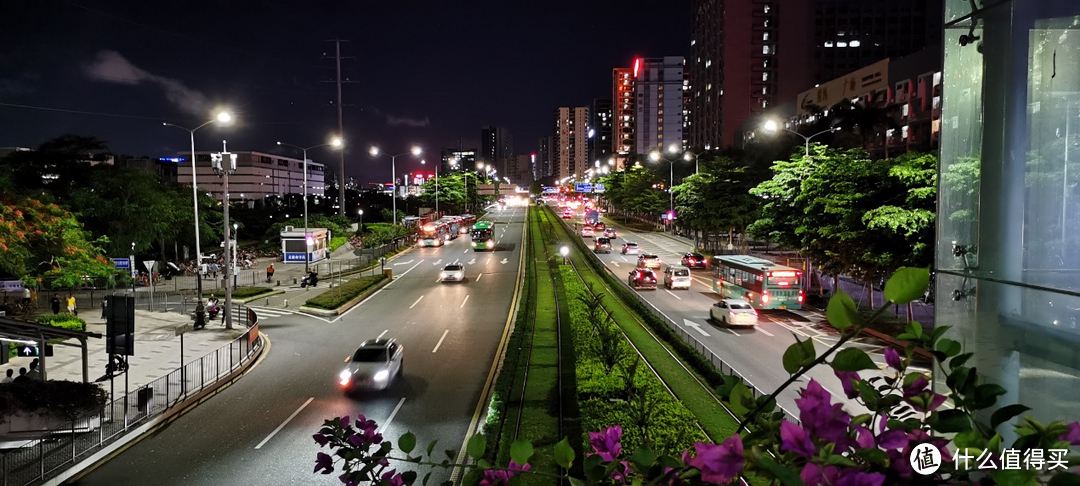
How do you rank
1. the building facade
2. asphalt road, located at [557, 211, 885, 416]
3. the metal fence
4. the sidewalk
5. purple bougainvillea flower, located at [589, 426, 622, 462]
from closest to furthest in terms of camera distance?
purple bougainvillea flower, located at [589, 426, 622, 462] < the metal fence < asphalt road, located at [557, 211, 885, 416] < the sidewalk < the building facade

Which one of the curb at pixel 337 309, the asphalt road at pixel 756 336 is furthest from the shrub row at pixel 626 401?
the curb at pixel 337 309

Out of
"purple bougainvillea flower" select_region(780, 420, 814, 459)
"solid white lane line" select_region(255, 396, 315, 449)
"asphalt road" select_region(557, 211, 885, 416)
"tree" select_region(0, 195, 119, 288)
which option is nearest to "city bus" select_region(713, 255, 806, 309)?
"asphalt road" select_region(557, 211, 885, 416)

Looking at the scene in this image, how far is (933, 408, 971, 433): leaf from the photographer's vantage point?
7.43ft

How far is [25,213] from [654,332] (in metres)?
25.9

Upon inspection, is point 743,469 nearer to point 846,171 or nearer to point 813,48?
point 846,171

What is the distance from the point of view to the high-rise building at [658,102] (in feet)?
618

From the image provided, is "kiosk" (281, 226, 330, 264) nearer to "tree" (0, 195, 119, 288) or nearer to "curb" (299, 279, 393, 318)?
"curb" (299, 279, 393, 318)

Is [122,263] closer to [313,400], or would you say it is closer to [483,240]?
[313,400]

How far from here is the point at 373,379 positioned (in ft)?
61.9

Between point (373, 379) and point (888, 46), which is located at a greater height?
point (888, 46)

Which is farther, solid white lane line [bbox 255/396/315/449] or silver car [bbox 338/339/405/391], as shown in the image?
silver car [bbox 338/339/405/391]

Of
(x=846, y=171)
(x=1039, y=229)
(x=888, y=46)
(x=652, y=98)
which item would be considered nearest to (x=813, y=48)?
(x=888, y=46)

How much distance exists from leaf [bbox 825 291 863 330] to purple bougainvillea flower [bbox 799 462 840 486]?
0.49 meters

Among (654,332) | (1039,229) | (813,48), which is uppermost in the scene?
(813,48)
